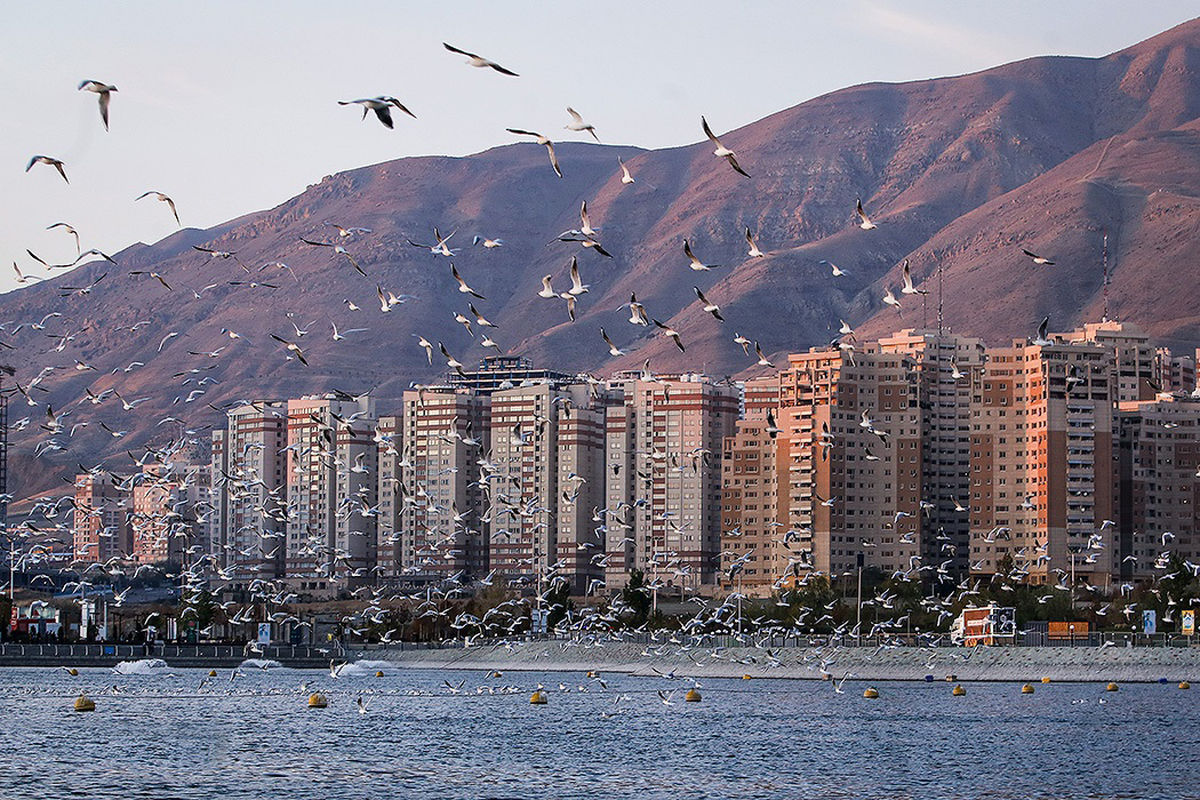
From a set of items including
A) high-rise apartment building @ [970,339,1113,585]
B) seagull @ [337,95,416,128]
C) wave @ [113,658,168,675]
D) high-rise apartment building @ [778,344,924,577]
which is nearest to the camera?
seagull @ [337,95,416,128]

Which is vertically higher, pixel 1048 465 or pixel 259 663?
pixel 1048 465

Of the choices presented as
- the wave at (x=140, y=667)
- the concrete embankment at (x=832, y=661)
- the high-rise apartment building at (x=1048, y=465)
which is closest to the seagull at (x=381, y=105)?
the concrete embankment at (x=832, y=661)

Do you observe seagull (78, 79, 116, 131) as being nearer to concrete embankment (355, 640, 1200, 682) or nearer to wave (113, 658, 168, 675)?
concrete embankment (355, 640, 1200, 682)

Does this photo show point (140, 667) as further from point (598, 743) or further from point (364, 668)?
point (598, 743)

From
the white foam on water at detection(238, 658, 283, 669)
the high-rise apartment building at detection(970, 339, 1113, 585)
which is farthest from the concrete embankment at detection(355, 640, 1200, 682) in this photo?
the high-rise apartment building at detection(970, 339, 1113, 585)

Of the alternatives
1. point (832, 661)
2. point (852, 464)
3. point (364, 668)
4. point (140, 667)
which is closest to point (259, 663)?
point (140, 667)

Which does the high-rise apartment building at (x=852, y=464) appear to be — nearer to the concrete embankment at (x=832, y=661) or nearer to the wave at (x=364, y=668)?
the concrete embankment at (x=832, y=661)
